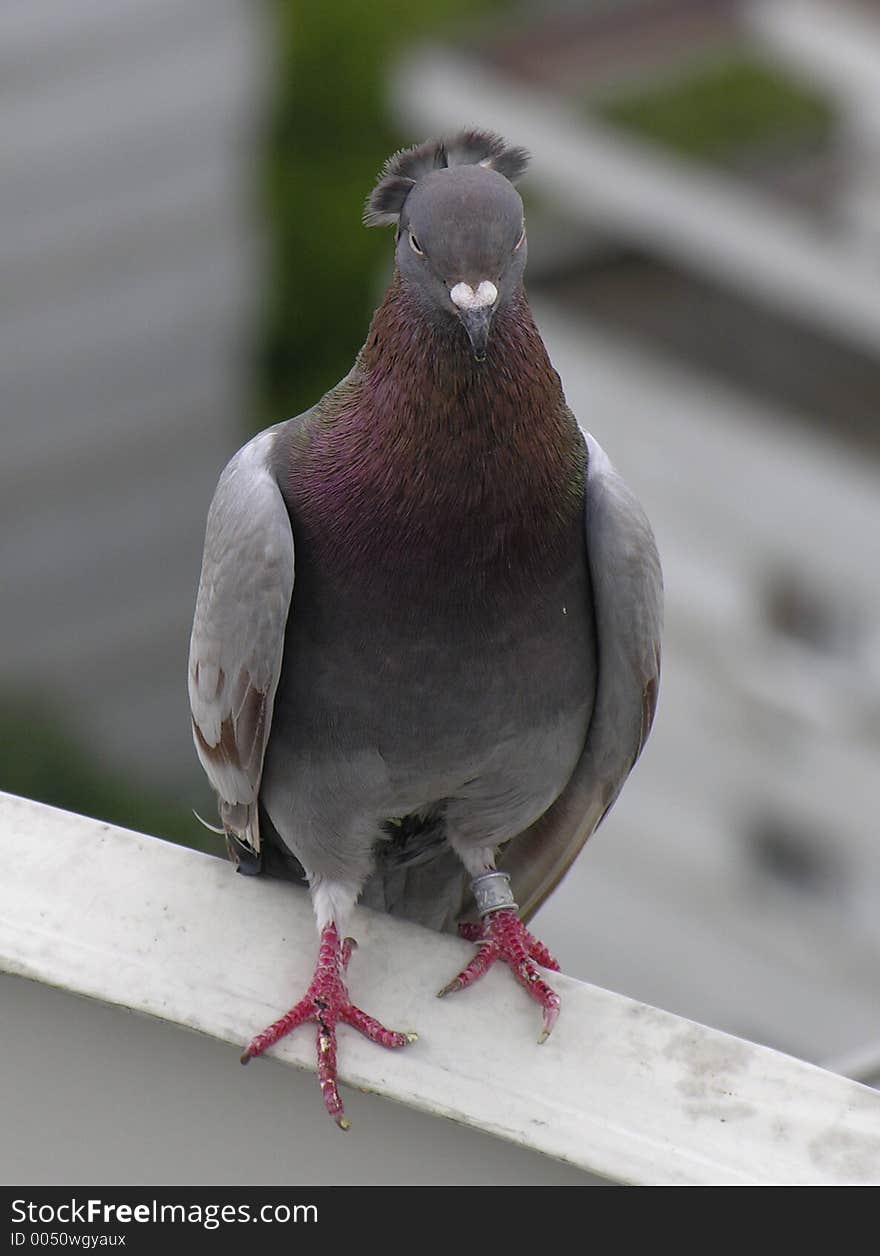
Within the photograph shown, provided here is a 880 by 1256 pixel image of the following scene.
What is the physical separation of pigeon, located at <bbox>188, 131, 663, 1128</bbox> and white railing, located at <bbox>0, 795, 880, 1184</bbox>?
54mm

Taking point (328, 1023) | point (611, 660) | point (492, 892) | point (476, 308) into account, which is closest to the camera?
point (476, 308)

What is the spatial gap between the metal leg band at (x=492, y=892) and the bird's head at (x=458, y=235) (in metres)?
0.99

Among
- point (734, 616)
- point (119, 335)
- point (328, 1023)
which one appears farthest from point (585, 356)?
point (328, 1023)

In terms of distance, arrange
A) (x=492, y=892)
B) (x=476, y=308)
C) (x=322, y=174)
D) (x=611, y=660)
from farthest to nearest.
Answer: (x=322, y=174) < (x=492, y=892) < (x=611, y=660) < (x=476, y=308)

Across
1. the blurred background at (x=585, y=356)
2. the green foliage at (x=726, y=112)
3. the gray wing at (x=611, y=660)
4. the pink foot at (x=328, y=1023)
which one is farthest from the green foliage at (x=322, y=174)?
the pink foot at (x=328, y=1023)

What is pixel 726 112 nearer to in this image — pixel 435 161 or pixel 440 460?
pixel 435 161

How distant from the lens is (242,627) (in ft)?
8.93

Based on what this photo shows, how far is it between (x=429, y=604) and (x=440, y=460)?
0.22m

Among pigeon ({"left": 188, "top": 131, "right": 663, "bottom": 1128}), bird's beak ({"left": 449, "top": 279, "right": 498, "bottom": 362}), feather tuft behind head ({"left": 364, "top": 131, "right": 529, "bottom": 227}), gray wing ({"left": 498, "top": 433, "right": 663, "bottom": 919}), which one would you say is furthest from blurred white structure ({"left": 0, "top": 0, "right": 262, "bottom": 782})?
bird's beak ({"left": 449, "top": 279, "right": 498, "bottom": 362})

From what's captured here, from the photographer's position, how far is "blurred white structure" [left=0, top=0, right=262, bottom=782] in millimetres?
10406

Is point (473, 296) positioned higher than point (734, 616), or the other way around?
point (473, 296)

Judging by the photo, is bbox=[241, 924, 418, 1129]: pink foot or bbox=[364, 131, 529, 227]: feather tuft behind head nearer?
bbox=[241, 924, 418, 1129]: pink foot

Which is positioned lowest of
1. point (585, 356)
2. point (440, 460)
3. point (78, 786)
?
point (78, 786)

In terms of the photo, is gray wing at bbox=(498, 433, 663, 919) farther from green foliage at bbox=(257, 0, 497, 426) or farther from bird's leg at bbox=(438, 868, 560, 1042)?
green foliage at bbox=(257, 0, 497, 426)
